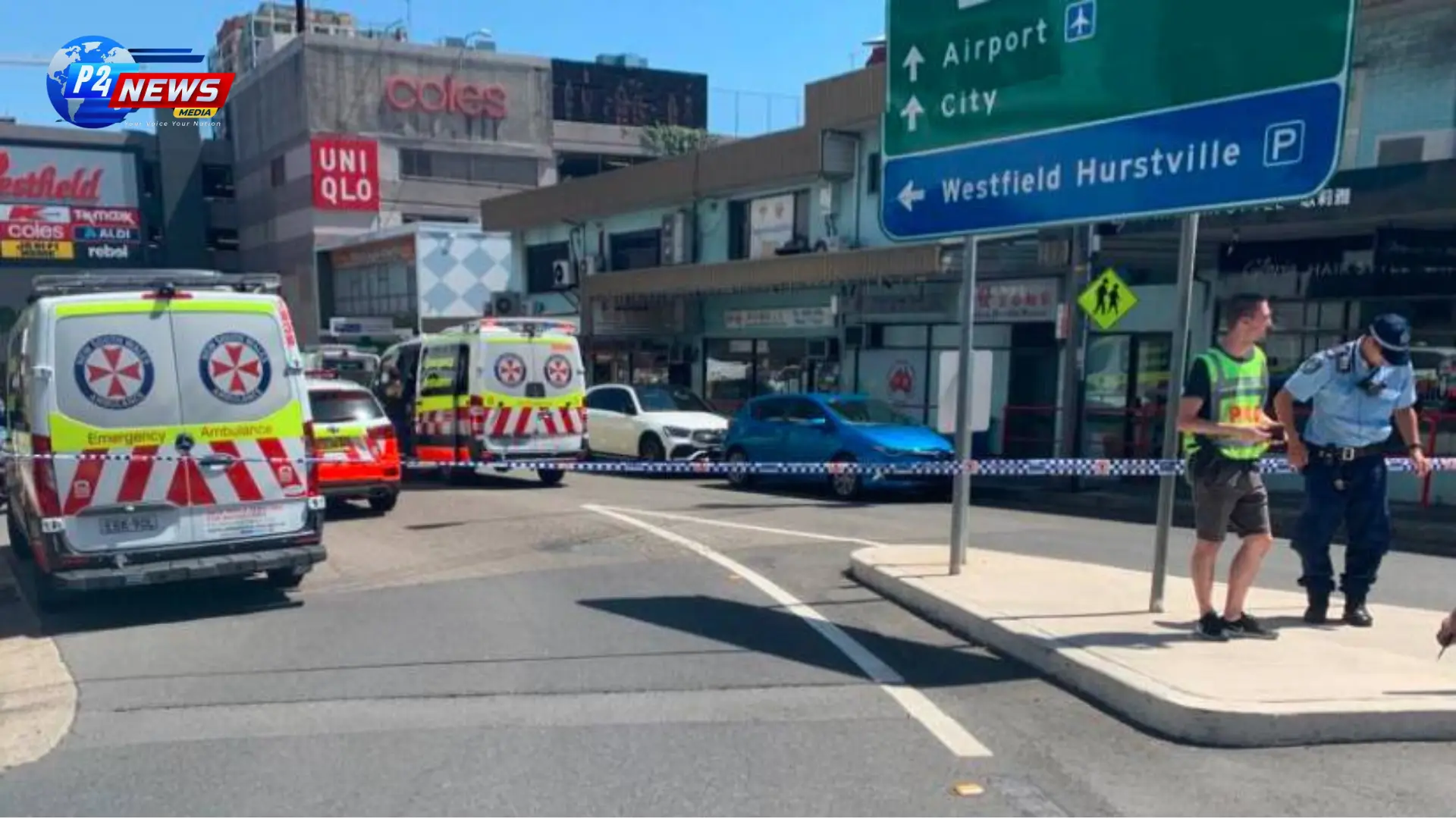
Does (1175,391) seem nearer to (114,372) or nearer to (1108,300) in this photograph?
(114,372)

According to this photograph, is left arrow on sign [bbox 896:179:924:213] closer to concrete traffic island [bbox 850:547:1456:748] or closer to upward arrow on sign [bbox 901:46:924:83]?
upward arrow on sign [bbox 901:46:924:83]

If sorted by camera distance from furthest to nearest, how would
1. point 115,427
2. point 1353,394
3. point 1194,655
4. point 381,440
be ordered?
point 381,440
point 115,427
point 1353,394
point 1194,655

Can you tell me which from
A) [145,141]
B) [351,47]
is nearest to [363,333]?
[351,47]

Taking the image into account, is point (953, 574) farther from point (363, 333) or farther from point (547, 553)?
point (363, 333)

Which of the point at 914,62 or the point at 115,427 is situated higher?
the point at 914,62

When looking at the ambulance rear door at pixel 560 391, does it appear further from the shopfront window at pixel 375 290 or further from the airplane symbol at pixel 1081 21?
the shopfront window at pixel 375 290

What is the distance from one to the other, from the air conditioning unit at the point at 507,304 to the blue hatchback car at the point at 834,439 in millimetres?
18006

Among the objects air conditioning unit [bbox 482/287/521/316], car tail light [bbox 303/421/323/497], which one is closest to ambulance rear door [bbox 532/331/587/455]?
car tail light [bbox 303/421/323/497]

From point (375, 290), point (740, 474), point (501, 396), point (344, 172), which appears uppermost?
point (344, 172)

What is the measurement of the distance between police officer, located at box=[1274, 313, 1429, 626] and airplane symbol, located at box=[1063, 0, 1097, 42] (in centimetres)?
256

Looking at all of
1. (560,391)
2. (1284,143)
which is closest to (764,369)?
(560,391)

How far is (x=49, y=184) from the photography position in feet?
184

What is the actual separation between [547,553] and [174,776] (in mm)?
5607

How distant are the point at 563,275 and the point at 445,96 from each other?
30659mm
